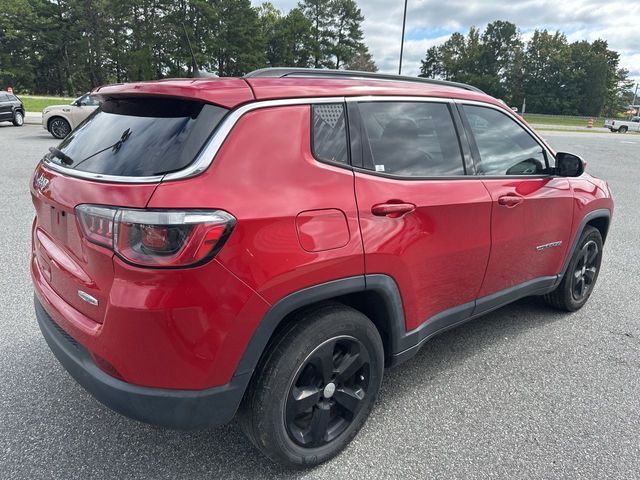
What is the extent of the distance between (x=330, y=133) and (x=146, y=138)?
0.79m

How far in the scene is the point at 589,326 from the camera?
148 inches

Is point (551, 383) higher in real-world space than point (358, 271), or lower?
lower

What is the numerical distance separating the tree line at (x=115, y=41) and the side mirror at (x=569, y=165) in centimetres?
5508

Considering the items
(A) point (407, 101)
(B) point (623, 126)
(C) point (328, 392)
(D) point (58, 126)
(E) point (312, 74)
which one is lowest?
(B) point (623, 126)

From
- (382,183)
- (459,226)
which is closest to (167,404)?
(382,183)

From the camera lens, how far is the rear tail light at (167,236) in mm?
1617

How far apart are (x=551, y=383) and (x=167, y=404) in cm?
240

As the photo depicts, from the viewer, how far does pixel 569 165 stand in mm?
3230

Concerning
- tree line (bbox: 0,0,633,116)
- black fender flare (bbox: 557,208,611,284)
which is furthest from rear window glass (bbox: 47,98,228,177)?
tree line (bbox: 0,0,633,116)

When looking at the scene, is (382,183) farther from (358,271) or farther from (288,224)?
(288,224)

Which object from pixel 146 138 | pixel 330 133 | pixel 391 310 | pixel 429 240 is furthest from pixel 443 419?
pixel 146 138

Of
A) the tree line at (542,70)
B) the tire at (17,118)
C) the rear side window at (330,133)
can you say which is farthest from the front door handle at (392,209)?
the tree line at (542,70)

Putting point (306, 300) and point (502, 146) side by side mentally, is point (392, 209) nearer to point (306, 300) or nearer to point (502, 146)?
point (306, 300)

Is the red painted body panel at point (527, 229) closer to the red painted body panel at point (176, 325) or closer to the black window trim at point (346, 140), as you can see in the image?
the black window trim at point (346, 140)
